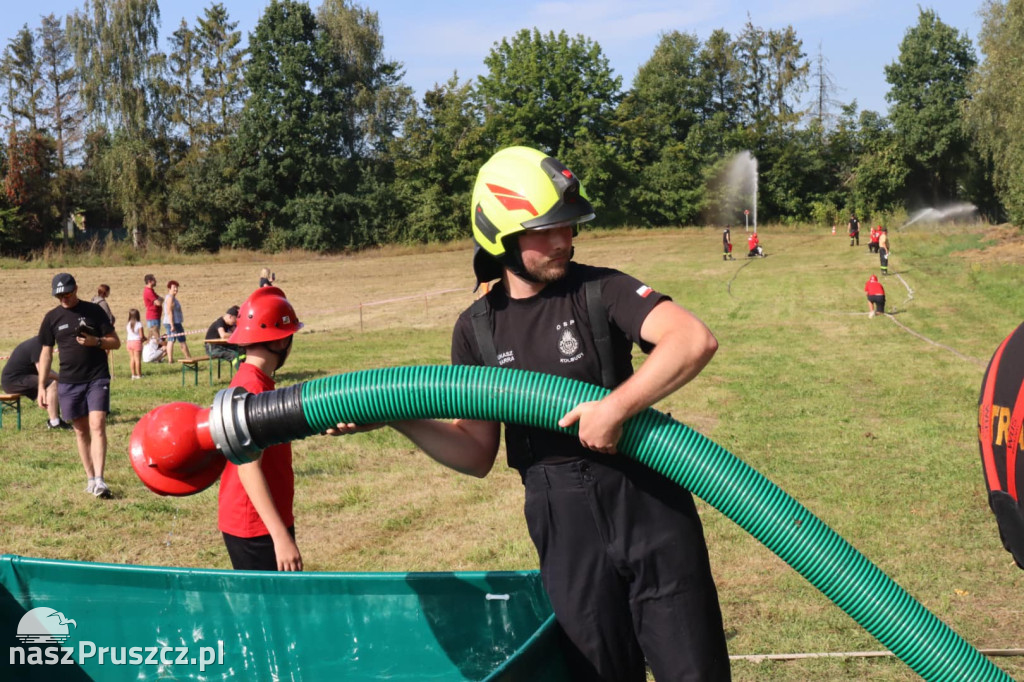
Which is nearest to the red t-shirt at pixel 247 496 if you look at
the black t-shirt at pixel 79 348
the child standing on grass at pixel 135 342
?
the black t-shirt at pixel 79 348

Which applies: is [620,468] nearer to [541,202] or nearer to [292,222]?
[541,202]

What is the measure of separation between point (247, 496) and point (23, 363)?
10263 millimetres

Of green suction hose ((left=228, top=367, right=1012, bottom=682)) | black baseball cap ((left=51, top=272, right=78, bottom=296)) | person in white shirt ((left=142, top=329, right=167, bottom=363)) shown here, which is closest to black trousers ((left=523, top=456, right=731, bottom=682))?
green suction hose ((left=228, top=367, right=1012, bottom=682))

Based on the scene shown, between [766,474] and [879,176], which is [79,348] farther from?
[879,176]

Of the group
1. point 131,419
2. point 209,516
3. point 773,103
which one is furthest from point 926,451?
point 773,103

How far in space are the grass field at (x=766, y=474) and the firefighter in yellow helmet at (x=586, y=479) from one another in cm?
257

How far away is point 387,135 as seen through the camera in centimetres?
7069

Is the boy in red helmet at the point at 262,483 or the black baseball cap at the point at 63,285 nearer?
the boy in red helmet at the point at 262,483

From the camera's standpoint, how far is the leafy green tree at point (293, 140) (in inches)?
2518

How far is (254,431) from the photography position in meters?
2.96

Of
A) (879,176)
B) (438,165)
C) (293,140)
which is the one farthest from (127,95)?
(879,176)

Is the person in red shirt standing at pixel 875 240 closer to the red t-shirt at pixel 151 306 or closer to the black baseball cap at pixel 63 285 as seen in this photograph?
the red t-shirt at pixel 151 306

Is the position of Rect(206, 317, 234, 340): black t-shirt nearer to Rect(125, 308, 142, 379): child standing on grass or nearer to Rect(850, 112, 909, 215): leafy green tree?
Rect(125, 308, 142, 379): child standing on grass

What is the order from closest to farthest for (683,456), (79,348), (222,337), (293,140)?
1. (683,456)
2. (79,348)
3. (222,337)
4. (293,140)
